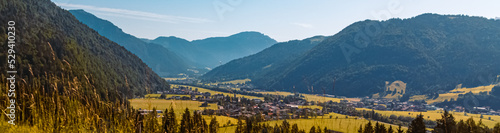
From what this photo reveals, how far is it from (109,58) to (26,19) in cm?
4311

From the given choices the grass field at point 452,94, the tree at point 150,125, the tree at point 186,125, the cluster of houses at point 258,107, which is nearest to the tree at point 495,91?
the grass field at point 452,94

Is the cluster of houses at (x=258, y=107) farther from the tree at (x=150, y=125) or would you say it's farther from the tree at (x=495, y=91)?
the tree at (x=495, y=91)

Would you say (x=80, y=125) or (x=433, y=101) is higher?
(x=80, y=125)

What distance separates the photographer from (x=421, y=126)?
31.1 m

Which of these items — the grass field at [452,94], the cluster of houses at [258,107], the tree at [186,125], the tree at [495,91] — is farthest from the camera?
the grass field at [452,94]

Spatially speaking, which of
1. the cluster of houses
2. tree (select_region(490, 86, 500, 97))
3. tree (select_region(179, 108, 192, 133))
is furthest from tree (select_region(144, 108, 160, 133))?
tree (select_region(490, 86, 500, 97))

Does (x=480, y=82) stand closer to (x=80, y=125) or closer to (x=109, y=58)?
(x=109, y=58)

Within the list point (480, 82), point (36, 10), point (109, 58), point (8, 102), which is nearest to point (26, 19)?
point (36, 10)

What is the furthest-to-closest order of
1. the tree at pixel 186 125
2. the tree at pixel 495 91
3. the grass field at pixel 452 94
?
the grass field at pixel 452 94 → the tree at pixel 495 91 → the tree at pixel 186 125

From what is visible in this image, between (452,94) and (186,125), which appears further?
(452,94)

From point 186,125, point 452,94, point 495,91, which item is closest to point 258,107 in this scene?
point 186,125

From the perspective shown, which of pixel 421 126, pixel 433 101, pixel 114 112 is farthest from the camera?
pixel 433 101

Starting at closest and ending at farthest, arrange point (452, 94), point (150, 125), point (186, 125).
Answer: point (150, 125) → point (186, 125) → point (452, 94)

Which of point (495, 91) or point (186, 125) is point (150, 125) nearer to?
point (186, 125)
